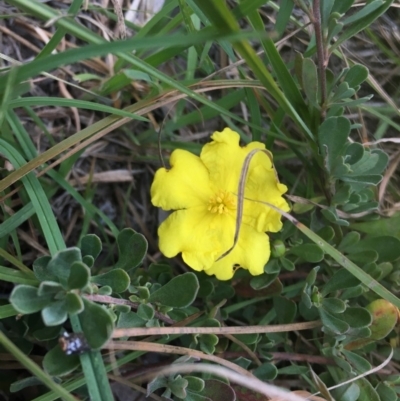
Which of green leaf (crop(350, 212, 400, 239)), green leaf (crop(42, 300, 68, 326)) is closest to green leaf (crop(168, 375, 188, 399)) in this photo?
green leaf (crop(42, 300, 68, 326))

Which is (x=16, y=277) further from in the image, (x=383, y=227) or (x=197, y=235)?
(x=383, y=227)

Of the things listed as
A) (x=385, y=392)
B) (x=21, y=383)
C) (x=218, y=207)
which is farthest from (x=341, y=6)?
(x=21, y=383)

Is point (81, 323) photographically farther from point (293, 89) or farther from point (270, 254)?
point (293, 89)

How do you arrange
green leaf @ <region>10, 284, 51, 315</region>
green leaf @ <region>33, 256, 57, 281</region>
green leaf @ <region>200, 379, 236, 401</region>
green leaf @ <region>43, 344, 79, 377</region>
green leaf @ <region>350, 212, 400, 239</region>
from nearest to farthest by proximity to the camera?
green leaf @ <region>10, 284, 51, 315</region>, green leaf @ <region>43, 344, 79, 377</region>, green leaf @ <region>33, 256, 57, 281</region>, green leaf @ <region>200, 379, 236, 401</region>, green leaf @ <region>350, 212, 400, 239</region>

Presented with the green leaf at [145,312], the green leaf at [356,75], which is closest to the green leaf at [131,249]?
the green leaf at [145,312]

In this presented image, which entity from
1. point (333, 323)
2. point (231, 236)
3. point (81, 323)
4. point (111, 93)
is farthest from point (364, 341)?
point (111, 93)

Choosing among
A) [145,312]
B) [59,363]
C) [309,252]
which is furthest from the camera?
[309,252]

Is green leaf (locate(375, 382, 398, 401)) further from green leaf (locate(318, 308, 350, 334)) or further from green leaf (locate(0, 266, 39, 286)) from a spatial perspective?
green leaf (locate(0, 266, 39, 286))
